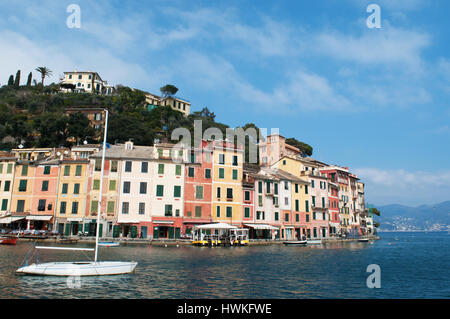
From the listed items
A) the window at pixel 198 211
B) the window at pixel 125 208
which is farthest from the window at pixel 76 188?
A: the window at pixel 198 211

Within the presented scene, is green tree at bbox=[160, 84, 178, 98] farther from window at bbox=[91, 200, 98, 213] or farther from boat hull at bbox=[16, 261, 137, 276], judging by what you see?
boat hull at bbox=[16, 261, 137, 276]

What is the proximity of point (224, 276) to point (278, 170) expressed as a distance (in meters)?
47.9

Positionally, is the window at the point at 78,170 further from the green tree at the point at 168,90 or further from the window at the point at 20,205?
the green tree at the point at 168,90

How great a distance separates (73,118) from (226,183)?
131ft

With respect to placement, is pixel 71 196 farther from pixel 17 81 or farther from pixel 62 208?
pixel 17 81

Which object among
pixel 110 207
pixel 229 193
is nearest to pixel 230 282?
pixel 110 207

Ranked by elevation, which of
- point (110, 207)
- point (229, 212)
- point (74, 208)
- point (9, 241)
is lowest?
point (9, 241)

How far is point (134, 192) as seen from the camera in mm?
50719

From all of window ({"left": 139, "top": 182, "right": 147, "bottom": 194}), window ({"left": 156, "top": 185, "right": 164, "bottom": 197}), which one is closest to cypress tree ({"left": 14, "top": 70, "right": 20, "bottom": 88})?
window ({"left": 139, "top": 182, "right": 147, "bottom": 194})

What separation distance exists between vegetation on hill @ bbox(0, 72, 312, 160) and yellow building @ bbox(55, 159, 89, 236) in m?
23.1

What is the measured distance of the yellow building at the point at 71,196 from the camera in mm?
49688

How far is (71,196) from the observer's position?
50.5 metres
